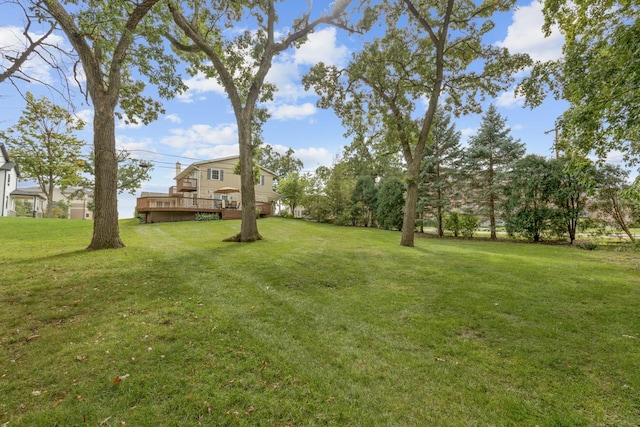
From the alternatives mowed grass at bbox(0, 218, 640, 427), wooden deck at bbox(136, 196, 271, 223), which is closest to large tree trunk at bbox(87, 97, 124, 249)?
mowed grass at bbox(0, 218, 640, 427)

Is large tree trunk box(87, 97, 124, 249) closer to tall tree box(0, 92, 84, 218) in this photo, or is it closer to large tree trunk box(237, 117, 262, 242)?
large tree trunk box(237, 117, 262, 242)

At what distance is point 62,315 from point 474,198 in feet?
66.4

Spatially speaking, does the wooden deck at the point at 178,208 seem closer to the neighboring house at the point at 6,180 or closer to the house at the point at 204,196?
the house at the point at 204,196

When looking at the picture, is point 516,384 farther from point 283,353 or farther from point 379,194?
point 379,194

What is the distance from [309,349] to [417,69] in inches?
550

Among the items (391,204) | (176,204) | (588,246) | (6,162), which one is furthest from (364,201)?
(6,162)

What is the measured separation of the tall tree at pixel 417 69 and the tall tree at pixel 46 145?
82.7ft

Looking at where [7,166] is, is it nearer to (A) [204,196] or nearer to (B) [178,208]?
(A) [204,196]

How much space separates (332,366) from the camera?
2951mm

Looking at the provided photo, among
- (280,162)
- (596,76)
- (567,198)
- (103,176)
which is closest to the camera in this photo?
(596,76)

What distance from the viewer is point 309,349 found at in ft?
10.8

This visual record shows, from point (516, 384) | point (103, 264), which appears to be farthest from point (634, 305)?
point (103, 264)

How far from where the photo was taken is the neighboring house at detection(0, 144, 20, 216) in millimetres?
27328

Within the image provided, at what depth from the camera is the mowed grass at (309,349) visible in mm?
2318
